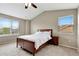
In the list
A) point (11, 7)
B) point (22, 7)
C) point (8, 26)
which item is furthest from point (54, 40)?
point (8, 26)

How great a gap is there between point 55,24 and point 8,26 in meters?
3.55

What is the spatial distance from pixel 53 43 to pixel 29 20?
282 centimetres

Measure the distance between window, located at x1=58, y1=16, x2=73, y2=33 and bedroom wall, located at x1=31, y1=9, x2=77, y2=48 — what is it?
0.22m

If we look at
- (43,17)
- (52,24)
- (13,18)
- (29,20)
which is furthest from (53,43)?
(13,18)

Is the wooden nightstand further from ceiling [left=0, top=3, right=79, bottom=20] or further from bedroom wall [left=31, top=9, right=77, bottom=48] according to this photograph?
ceiling [left=0, top=3, right=79, bottom=20]

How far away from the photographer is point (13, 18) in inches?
201

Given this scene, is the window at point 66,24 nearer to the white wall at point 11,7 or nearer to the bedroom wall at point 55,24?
the bedroom wall at point 55,24

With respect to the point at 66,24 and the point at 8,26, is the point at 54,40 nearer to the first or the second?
the point at 66,24

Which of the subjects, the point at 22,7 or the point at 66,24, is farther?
the point at 66,24

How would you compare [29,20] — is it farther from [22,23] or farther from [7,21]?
[7,21]

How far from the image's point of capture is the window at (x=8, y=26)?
457 centimetres

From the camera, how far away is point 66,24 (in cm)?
423

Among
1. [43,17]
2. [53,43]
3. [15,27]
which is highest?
[43,17]

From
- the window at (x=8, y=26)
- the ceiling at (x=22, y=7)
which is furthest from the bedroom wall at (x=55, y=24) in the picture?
the window at (x=8, y=26)
